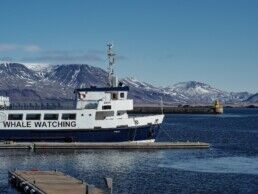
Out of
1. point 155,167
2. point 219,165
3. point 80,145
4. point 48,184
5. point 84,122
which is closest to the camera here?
point 48,184

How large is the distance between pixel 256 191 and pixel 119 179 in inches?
429

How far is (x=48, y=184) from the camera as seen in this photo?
43.4 metres

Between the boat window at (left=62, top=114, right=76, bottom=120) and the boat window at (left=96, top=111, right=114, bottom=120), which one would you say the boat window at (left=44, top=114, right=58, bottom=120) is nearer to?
the boat window at (left=62, top=114, right=76, bottom=120)

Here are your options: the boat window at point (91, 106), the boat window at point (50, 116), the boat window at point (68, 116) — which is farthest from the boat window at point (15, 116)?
the boat window at point (91, 106)

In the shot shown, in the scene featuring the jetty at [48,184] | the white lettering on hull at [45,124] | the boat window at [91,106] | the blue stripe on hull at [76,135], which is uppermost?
the boat window at [91,106]

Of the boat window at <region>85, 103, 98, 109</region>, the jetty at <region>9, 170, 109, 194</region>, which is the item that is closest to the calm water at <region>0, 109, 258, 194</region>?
the jetty at <region>9, 170, 109, 194</region>

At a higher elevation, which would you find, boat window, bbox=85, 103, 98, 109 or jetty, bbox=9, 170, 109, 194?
boat window, bbox=85, 103, 98, 109

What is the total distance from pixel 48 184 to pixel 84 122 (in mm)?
30215

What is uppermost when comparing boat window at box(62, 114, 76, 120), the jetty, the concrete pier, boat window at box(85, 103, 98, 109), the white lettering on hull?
boat window at box(85, 103, 98, 109)

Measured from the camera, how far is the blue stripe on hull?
73.9m

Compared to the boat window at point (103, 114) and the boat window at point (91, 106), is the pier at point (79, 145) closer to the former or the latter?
the boat window at point (103, 114)

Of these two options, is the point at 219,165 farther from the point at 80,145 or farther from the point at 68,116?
the point at 68,116

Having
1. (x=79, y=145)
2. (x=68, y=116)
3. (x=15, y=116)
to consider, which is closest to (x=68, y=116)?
(x=68, y=116)

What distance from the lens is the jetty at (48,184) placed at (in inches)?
1587
